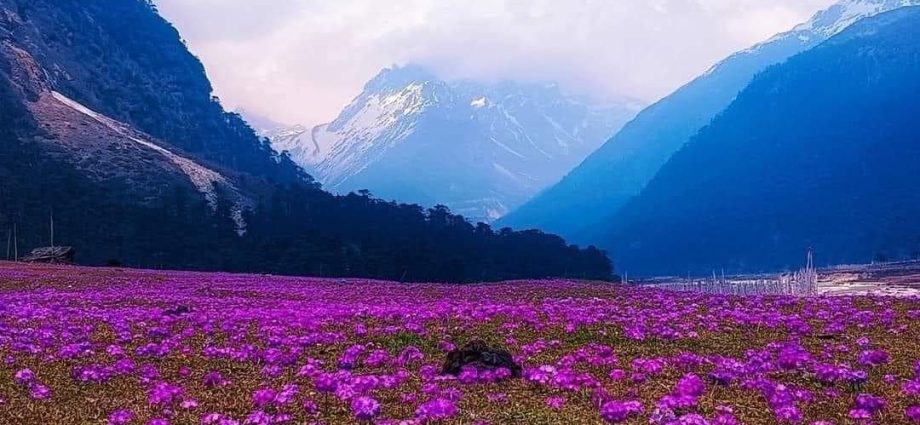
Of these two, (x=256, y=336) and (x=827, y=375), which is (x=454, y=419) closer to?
(x=827, y=375)

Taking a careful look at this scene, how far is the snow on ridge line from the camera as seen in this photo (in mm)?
155488

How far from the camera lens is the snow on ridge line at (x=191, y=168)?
510 feet

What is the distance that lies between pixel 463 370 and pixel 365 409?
3440 millimetres

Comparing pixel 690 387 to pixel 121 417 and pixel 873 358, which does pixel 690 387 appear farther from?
Answer: pixel 121 417

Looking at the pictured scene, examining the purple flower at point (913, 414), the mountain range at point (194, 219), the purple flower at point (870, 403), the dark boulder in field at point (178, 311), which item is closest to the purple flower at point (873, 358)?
the purple flower at point (870, 403)

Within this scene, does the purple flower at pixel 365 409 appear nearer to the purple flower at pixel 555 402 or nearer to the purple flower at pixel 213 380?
the purple flower at pixel 555 402

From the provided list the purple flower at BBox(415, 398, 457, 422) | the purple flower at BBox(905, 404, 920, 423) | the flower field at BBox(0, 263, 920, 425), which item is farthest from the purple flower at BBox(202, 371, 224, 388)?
the purple flower at BBox(905, 404, 920, 423)

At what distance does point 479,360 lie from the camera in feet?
50.9

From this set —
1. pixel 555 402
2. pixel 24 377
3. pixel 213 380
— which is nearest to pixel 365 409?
pixel 555 402

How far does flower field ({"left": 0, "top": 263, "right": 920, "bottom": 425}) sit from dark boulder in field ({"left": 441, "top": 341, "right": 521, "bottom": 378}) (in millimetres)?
277

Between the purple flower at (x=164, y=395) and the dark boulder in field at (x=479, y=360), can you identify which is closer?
the purple flower at (x=164, y=395)

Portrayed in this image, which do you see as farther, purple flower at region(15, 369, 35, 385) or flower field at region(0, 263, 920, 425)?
purple flower at region(15, 369, 35, 385)

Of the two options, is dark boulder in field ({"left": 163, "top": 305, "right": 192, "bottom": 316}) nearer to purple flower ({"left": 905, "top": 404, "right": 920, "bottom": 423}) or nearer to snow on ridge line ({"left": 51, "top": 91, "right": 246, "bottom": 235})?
purple flower ({"left": 905, "top": 404, "right": 920, "bottom": 423})

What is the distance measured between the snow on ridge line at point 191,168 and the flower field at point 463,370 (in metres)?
125
